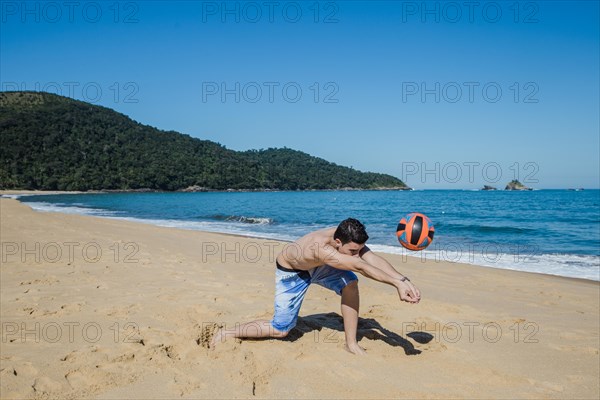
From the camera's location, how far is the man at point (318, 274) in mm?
3918

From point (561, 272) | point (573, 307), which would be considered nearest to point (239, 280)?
point (573, 307)

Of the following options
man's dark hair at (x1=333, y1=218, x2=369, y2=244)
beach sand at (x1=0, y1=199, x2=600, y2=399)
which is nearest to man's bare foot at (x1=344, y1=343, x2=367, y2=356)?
beach sand at (x1=0, y1=199, x2=600, y2=399)

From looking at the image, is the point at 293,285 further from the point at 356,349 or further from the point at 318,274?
the point at 356,349

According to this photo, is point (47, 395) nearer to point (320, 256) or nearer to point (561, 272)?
point (320, 256)

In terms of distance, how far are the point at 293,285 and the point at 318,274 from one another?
0.30 metres

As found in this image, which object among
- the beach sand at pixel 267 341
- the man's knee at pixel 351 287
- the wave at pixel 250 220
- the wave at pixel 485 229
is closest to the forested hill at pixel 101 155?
the wave at pixel 250 220

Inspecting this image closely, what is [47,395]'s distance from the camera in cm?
314

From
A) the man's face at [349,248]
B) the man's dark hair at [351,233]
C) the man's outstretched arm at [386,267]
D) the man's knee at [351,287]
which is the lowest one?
the man's knee at [351,287]

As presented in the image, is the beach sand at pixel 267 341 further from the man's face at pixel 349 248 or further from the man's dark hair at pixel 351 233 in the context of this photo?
the man's dark hair at pixel 351 233

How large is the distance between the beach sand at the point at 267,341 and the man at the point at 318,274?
170 mm

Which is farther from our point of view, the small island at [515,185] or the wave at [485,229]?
the small island at [515,185]

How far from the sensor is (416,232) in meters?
5.10

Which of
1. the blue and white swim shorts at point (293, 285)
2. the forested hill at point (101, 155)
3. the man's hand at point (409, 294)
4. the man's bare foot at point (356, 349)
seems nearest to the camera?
the man's hand at point (409, 294)

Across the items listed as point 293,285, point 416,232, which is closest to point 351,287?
point 293,285
